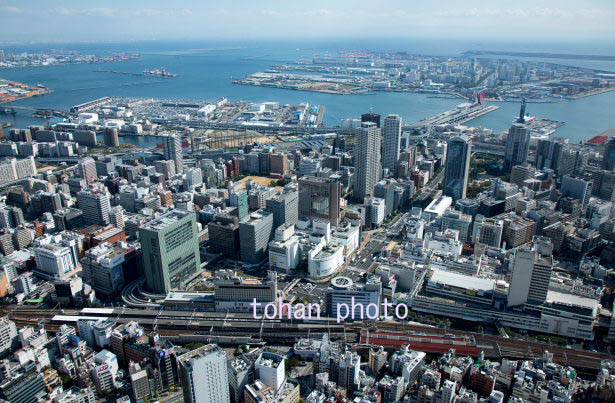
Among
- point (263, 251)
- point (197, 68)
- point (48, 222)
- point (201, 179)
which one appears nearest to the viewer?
point (263, 251)

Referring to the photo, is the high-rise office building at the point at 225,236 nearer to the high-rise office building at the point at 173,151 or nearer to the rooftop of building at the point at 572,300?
the high-rise office building at the point at 173,151

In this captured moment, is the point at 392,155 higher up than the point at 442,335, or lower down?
higher up

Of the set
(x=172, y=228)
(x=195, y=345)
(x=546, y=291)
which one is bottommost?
(x=195, y=345)

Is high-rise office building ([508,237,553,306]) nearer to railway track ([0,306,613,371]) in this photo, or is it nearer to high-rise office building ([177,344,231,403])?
railway track ([0,306,613,371])

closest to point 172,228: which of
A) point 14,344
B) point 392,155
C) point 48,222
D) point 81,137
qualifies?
point 14,344

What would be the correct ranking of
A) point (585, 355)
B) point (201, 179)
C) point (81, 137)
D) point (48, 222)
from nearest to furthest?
point (585, 355) < point (48, 222) < point (201, 179) < point (81, 137)

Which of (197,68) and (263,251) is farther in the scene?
A: (197,68)

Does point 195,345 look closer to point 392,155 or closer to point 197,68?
point 392,155
